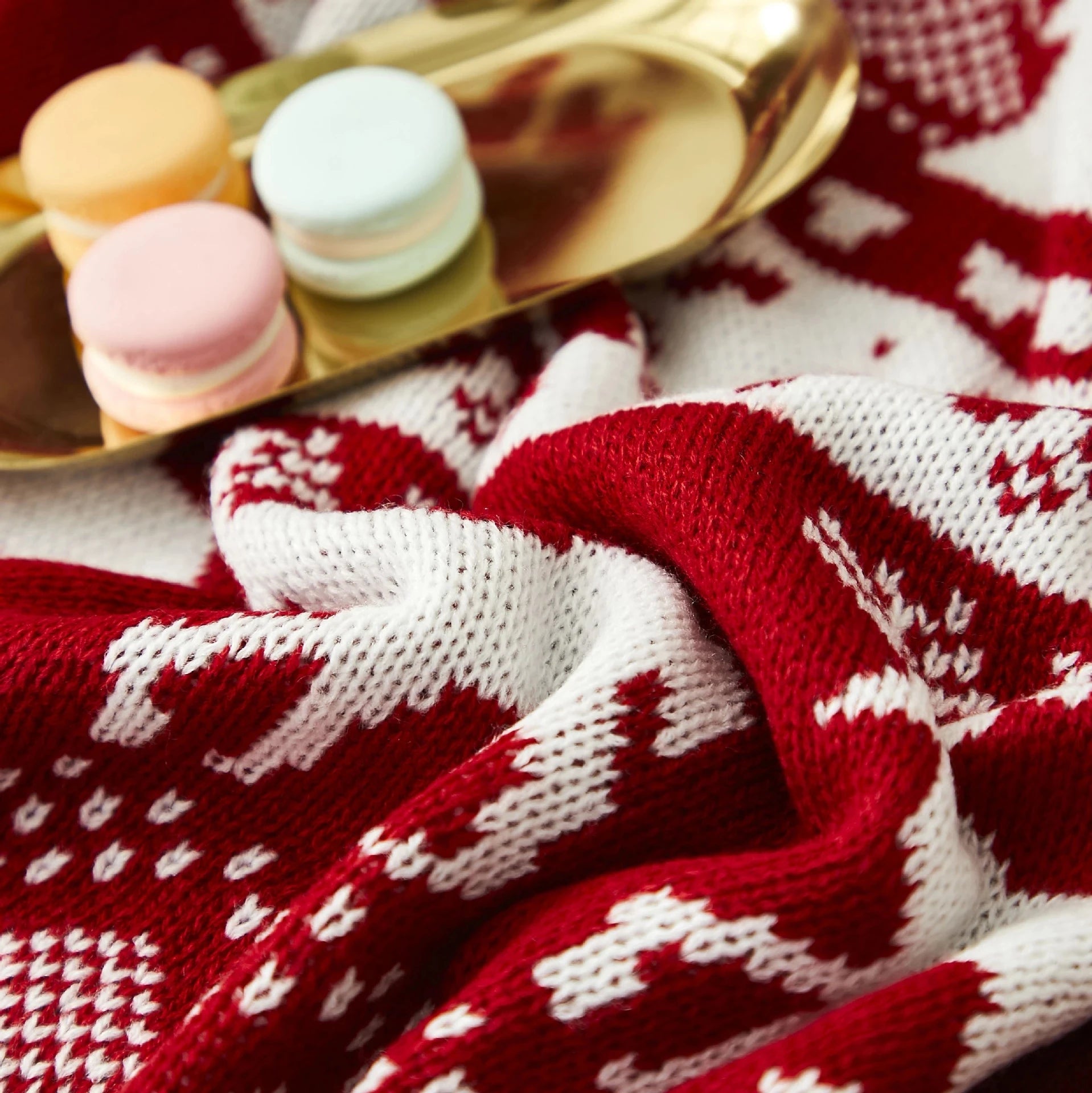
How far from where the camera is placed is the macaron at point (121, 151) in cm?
51

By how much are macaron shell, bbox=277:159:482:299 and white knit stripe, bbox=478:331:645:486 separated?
7 cm

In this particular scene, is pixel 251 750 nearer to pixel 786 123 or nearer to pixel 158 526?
pixel 158 526

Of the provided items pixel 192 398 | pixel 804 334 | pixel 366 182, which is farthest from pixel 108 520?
pixel 804 334

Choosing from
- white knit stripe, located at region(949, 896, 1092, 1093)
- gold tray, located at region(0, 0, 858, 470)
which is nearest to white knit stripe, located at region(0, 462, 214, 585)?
gold tray, located at region(0, 0, 858, 470)

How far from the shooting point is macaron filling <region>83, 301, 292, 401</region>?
0.48m

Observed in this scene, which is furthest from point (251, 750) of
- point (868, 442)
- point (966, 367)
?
point (966, 367)

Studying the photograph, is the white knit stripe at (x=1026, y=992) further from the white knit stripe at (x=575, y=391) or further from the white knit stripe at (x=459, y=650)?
the white knit stripe at (x=575, y=391)

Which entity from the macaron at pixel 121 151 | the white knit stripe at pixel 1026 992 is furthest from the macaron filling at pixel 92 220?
the white knit stripe at pixel 1026 992

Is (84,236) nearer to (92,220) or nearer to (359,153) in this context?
(92,220)

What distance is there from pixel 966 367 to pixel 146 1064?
0.42 metres

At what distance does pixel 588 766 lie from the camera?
0.37 meters

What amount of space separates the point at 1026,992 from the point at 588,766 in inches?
5.4

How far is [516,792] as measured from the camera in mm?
364

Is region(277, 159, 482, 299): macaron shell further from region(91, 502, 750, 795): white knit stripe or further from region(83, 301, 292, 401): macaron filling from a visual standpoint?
region(91, 502, 750, 795): white knit stripe
